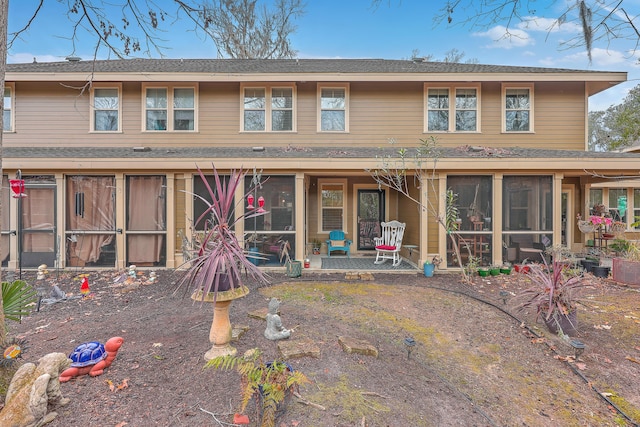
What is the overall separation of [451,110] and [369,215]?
12.1 ft

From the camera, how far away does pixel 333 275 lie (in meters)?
6.54

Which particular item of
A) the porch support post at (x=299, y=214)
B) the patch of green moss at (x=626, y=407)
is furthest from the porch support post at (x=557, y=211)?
the porch support post at (x=299, y=214)

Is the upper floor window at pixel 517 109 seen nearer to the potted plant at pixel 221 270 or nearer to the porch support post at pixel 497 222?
the porch support post at pixel 497 222

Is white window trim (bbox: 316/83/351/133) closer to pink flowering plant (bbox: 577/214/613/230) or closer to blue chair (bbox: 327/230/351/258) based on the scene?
blue chair (bbox: 327/230/351/258)

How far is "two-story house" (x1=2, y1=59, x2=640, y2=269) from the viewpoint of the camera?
21.4 feet

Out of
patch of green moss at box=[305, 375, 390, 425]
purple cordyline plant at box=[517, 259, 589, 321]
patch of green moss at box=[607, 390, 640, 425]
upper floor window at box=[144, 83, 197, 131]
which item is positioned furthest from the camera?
upper floor window at box=[144, 83, 197, 131]

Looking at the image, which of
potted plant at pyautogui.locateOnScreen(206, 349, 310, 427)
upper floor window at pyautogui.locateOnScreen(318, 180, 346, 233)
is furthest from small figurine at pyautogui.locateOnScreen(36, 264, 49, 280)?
upper floor window at pyautogui.locateOnScreen(318, 180, 346, 233)

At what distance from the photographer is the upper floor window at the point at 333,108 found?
318 inches

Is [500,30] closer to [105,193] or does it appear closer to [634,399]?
[634,399]

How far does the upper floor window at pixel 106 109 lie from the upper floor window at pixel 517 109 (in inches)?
413

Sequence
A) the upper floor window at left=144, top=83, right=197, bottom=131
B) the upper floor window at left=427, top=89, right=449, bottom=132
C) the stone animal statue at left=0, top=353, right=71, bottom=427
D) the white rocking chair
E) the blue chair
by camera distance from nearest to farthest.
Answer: the stone animal statue at left=0, top=353, right=71, bottom=427 → the white rocking chair → the upper floor window at left=144, top=83, right=197, bottom=131 → the upper floor window at left=427, top=89, right=449, bottom=132 → the blue chair

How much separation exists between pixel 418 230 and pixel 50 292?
738cm

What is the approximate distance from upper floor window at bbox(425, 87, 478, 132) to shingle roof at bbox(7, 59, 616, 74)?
21.0 inches

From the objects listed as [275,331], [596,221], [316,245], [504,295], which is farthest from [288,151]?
[596,221]
